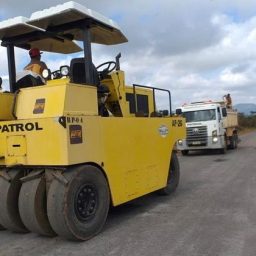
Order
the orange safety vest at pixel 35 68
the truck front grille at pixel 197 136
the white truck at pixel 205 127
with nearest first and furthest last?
the orange safety vest at pixel 35 68 → the white truck at pixel 205 127 → the truck front grille at pixel 197 136

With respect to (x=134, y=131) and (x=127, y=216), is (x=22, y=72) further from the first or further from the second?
(x=127, y=216)

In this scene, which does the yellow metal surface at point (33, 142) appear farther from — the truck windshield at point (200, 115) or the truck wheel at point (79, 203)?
the truck windshield at point (200, 115)

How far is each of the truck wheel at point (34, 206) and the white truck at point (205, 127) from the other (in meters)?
15.0

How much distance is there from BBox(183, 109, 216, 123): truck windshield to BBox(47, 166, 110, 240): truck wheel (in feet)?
49.5

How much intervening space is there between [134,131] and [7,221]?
258 centimetres

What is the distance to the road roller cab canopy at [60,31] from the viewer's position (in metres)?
7.11

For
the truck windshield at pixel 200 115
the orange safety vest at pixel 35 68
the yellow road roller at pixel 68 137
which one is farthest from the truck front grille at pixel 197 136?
the orange safety vest at pixel 35 68

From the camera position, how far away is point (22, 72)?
756 cm

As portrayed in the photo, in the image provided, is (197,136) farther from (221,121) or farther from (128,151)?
(128,151)

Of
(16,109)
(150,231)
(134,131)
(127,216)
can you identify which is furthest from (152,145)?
(16,109)

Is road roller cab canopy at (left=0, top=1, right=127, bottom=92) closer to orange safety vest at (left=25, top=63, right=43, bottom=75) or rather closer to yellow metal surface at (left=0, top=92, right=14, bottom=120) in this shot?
orange safety vest at (left=25, top=63, right=43, bottom=75)

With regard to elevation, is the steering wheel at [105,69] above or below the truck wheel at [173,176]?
above

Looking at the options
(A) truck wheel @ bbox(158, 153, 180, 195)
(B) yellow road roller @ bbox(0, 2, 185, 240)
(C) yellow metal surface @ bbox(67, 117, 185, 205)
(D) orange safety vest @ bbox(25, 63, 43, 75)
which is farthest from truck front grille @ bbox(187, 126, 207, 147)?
(D) orange safety vest @ bbox(25, 63, 43, 75)

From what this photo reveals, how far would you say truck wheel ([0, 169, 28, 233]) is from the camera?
6512mm
